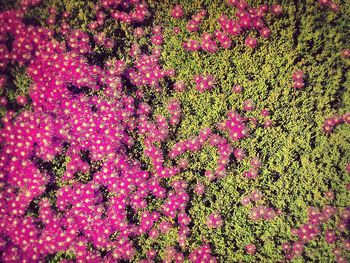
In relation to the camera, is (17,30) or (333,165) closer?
(17,30)

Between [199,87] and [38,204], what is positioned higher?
[199,87]

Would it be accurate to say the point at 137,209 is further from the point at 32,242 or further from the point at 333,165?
the point at 333,165

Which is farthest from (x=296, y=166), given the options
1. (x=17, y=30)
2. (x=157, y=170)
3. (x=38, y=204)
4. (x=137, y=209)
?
(x=17, y=30)

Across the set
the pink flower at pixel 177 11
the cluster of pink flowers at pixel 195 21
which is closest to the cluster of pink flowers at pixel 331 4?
the cluster of pink flowers at pixel 195 21

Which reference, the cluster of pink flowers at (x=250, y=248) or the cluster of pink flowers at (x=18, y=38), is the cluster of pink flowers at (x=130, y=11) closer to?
the cluster of pink flowers at (x=18, y=38)

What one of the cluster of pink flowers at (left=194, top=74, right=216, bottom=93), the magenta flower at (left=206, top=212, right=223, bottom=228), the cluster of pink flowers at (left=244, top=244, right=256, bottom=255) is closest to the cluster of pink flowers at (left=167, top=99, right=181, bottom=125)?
the cluster of pink flowers at (left=194, top=74, right=216, bottom=93)
